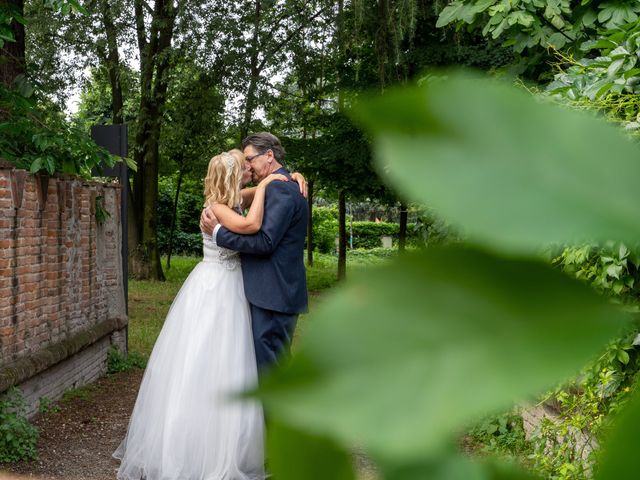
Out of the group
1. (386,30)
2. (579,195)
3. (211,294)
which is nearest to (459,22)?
(211,294)

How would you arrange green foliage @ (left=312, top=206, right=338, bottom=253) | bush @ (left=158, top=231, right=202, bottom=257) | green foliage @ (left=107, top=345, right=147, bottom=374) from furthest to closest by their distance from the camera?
green foliage @ (left=312, top=206, right=338, bottom=253) < bush @ (left=158, top=231, right=202, bottom=257) < green foliage @ (left=107, top=345, right=147, bottom=374)

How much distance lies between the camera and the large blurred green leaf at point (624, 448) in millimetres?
141

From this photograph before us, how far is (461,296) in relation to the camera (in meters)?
0.14

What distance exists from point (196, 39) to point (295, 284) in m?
10.9

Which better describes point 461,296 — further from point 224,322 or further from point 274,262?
point 224,322

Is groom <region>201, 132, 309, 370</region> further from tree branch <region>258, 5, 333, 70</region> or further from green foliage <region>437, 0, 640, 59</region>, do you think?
tree branch <region>258, 5, 333, 70</region>

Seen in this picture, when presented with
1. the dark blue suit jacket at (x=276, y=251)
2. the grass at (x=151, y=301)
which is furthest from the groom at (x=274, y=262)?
the grass at (x=151, y=301)

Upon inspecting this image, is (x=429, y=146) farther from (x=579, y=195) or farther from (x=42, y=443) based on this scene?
→ (x=42, y=443)

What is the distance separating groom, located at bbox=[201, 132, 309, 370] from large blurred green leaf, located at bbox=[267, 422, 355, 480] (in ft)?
16.1

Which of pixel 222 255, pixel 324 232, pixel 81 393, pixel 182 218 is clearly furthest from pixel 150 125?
pixel 324 232

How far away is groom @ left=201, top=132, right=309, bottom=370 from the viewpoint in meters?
5.09

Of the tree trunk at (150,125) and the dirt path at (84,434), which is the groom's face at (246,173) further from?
the tree trunk at (150,125)

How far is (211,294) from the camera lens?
5500mm

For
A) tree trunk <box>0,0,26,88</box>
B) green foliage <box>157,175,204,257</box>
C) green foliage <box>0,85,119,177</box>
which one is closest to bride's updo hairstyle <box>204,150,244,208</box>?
green foliage <box>0,85,119,177</box>
